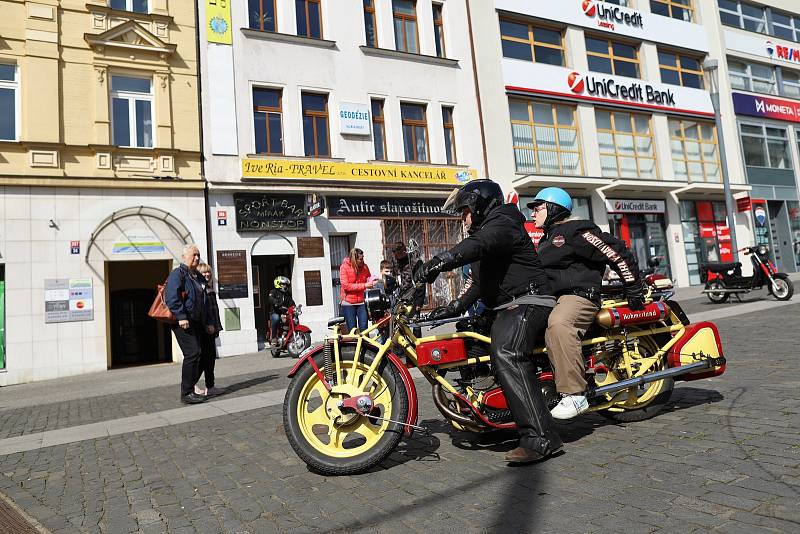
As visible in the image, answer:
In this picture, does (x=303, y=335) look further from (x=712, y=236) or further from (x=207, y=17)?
(x=712, y=236)

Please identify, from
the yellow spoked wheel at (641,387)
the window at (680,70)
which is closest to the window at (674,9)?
the window at (680,70)

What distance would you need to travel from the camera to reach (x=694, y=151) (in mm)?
22844

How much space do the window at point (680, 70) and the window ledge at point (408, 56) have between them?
10.9m

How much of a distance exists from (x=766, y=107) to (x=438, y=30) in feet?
58.7

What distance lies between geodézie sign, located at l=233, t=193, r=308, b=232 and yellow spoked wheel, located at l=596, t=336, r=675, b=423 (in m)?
11.4

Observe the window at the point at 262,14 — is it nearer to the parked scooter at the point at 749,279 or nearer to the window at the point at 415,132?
the window at the point at 415,132

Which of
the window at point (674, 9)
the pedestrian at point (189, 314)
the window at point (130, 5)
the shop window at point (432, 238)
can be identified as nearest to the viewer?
the pedestrian at point (189, 314)

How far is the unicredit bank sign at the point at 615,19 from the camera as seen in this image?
1962 centimetres

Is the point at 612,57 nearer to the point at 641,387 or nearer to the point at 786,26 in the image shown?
the point at 786,26

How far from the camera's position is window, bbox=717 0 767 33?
2494cm

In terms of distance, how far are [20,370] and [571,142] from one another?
18156mm

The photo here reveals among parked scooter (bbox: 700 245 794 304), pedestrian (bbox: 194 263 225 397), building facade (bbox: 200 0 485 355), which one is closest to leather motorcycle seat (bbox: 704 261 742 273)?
parked scooter (bbox: 700 245 794 304)

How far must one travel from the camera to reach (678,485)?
277cm

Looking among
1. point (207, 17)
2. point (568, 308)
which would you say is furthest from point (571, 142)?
point (568, 308)
